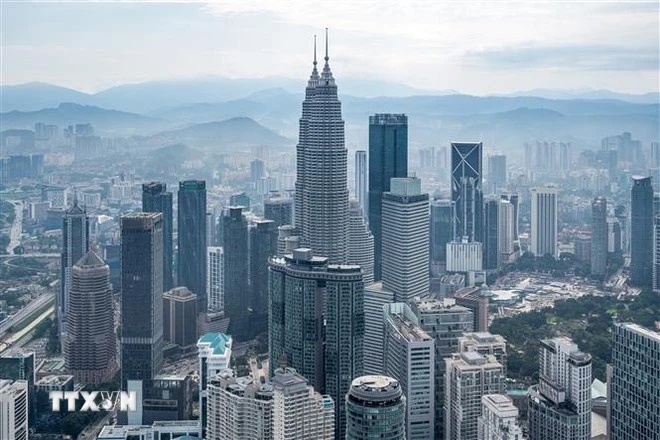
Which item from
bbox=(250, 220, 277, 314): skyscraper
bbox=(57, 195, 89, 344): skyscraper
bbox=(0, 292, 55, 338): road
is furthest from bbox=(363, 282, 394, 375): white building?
bbox=(0, 292, 55, 338): road

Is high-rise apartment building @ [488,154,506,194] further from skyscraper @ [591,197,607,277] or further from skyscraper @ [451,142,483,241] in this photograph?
skyscraper @ [591,197,607,277]

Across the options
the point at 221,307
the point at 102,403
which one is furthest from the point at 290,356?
the point at 221,307

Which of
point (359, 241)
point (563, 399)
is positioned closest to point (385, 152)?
point (359, 241)

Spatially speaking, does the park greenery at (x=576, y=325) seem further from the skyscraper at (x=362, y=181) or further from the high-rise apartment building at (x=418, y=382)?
the skyscraper at (x=362, y=181)

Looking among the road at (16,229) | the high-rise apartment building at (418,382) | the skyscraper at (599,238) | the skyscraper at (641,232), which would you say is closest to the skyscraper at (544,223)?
the skyscraper at (599,238)

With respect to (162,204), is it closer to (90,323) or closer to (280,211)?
(280,211)
